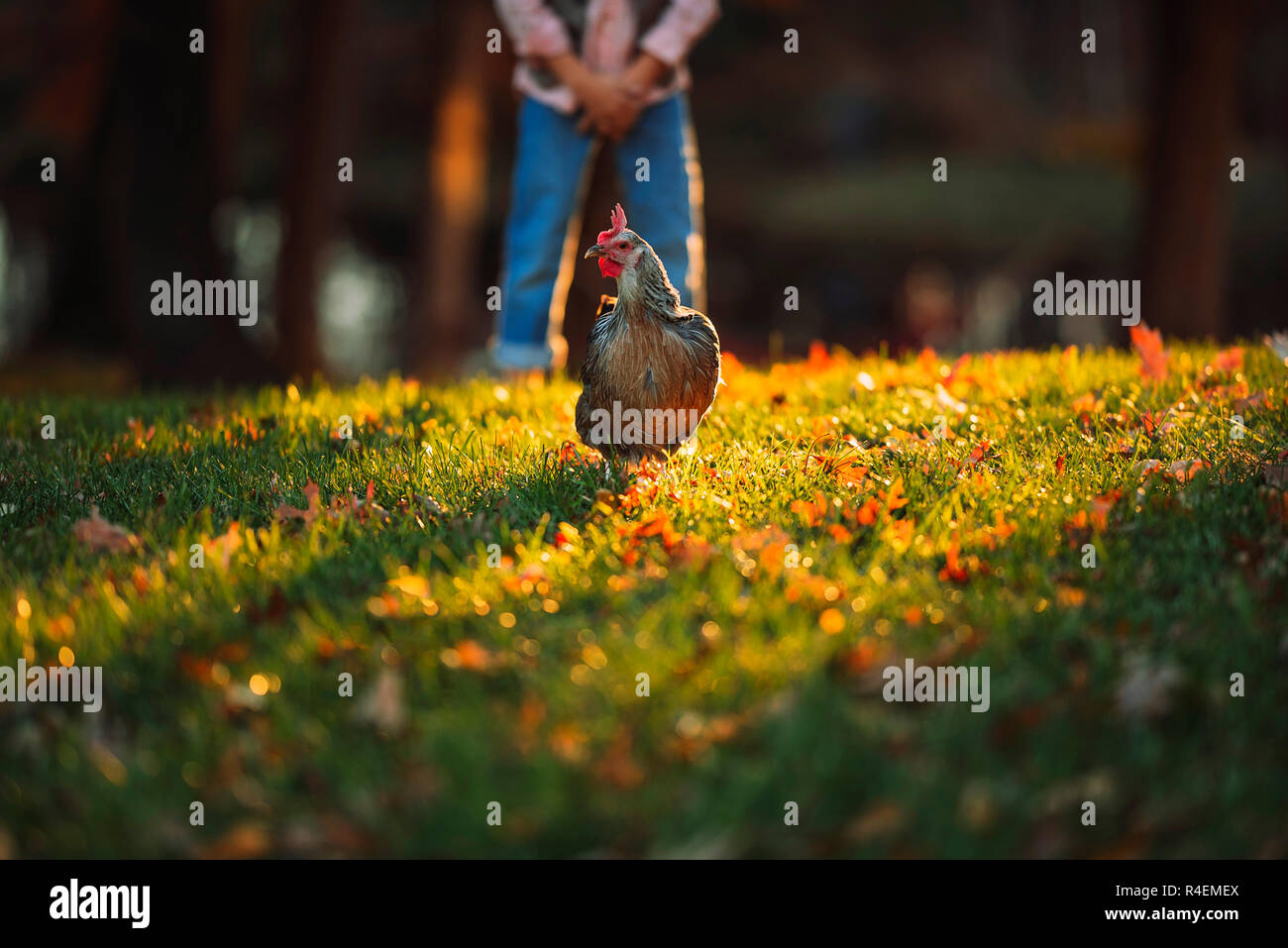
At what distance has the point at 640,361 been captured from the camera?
4871 millimetres

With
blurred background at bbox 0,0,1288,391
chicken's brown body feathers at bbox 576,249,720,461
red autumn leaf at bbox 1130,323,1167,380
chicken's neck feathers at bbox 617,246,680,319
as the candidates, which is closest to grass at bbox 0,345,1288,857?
chicken's brown body feathers at bbox 576,249,720,461

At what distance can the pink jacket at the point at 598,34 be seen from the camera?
6.52 meters

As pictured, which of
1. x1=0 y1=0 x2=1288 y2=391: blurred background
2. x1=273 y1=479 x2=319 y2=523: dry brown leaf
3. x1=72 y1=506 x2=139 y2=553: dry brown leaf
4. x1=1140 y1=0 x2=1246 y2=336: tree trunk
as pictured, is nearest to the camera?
x1=72 y1=506 x2=139 y2=553: dry brown leaf

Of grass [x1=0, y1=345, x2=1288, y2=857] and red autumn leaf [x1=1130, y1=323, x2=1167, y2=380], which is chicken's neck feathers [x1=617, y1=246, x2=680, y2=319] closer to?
grass [x1=0, y1=345, x2=1288, y2=857]

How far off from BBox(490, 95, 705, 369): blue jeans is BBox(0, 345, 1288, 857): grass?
1.46m

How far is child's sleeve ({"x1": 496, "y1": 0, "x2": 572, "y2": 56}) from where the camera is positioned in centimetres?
651

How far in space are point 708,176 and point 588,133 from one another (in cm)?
2186

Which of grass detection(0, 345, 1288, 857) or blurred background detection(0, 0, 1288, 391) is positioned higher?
blurred background detection(0, 0, 1288, 391)

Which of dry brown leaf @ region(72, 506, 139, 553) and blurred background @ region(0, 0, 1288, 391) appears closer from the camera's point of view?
dry brown leaf @ region(72, 506, 139, 553)

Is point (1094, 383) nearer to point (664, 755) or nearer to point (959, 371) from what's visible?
point (959, 371)

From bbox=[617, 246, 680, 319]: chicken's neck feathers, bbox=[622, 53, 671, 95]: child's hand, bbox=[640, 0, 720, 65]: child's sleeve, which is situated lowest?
bbox=[617, 246, 680, 319]: chicken's neck feathers

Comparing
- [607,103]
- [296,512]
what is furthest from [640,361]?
[607,103]

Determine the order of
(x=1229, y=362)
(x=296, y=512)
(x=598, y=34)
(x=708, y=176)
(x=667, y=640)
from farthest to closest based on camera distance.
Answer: (x=708, y=176), (x=598, y=34), (x=1229, y=362), (x=296, y=512), (x=667, y=640)

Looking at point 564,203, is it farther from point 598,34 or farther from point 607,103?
point 598,34
